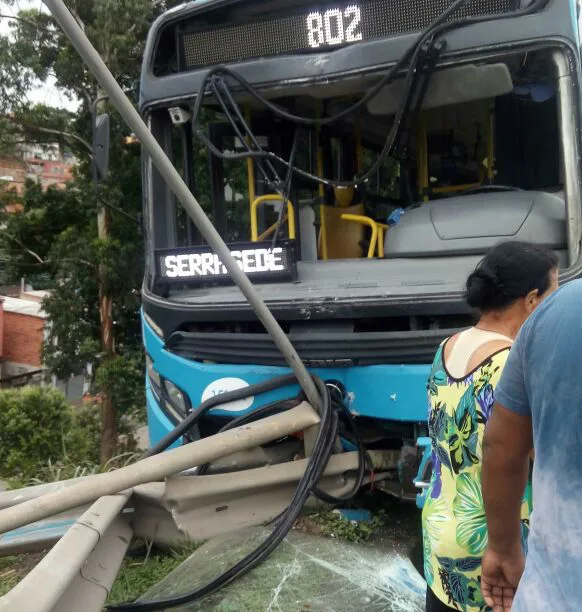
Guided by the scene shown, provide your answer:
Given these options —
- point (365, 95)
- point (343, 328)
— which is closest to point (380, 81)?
point (365, 95)

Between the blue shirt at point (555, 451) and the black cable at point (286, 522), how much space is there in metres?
1.54

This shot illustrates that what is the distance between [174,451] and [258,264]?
111cm

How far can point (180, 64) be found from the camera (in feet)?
12.4

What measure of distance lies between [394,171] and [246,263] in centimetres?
163

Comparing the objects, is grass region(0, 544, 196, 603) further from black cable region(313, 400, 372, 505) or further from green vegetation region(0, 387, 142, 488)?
green vegetation region(0, 387, 142, 488)

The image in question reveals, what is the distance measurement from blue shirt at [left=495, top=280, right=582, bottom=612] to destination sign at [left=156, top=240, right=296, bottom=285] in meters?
2.29

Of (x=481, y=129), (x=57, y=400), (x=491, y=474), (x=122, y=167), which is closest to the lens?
(x=491, y=474)

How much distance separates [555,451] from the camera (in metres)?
A: 1.14

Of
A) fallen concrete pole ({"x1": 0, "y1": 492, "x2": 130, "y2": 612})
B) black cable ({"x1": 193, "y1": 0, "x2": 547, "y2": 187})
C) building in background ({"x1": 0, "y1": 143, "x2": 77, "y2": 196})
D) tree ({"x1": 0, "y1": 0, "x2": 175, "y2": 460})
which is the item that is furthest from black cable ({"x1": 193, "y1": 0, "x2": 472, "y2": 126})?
building in background ({"x1": 0, "y1": 143, "x2": 77, "y2": 196})

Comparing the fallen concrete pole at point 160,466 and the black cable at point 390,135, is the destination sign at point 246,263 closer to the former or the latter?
the black cable at point 390,135

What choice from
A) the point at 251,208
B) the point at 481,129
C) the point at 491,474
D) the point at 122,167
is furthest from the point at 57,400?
the point at 491,474

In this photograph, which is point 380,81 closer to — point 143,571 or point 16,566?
point 143,571

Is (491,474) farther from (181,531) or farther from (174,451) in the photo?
(181,531)

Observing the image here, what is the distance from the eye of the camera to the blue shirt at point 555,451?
3.63ft
